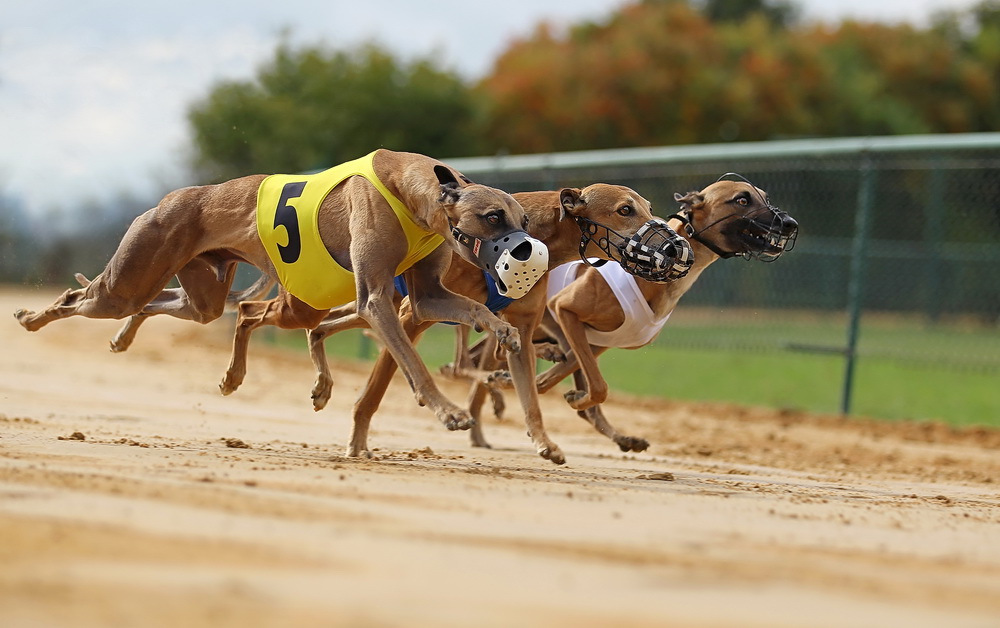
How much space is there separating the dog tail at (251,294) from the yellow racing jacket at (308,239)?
0.82 m

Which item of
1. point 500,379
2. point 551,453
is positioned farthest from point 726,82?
point 551,453

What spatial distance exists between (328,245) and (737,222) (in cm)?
227

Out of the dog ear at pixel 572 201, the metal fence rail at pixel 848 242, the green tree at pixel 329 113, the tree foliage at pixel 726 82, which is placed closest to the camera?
the dog ear at pixel 572 201

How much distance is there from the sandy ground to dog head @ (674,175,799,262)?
49.1 inches

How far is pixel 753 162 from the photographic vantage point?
14844mm

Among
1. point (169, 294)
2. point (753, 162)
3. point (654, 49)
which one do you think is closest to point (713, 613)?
point (169, 294)

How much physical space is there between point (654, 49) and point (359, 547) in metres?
29.1

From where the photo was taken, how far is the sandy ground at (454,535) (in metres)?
2.73

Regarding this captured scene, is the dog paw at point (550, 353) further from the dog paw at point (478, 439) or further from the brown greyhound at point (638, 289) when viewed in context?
the dog paw at point (478, 439)

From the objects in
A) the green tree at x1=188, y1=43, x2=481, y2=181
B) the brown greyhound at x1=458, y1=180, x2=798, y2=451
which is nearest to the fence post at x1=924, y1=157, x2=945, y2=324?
the green tree at x1=188, y1=43, x2=481, y2=181

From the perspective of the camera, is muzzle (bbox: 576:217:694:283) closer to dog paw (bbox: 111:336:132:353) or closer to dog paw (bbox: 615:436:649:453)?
dog paw (bbox: 615:436:649:453)

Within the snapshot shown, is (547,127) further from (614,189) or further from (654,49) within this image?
(614,189)

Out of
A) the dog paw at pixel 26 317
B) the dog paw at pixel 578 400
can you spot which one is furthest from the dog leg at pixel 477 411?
the dog paw at pixel 26 317

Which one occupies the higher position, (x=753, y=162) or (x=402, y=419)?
(x=753, y=162)
